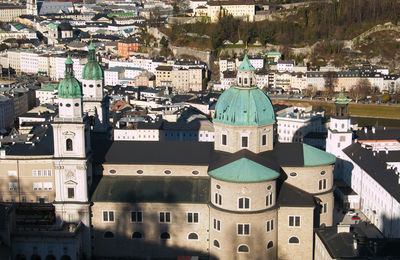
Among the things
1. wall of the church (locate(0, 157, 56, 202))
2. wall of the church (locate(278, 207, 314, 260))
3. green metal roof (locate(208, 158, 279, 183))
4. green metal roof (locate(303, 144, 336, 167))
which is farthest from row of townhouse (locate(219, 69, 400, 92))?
green metal roof (locate(208, 158, 279, 183))

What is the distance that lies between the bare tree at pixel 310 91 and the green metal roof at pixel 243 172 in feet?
287

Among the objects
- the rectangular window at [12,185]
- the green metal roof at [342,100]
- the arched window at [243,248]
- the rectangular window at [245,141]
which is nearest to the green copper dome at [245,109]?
the rectangular window at [245,141]

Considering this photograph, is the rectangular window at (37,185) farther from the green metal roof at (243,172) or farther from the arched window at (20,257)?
the green metal roof at (243,172)

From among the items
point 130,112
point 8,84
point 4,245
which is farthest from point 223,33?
point 4,245

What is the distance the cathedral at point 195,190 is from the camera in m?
51.6

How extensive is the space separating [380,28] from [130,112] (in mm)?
82660

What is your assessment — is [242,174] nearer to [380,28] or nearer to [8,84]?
[8,84]

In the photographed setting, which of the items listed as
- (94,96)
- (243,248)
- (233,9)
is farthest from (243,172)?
(233,9)

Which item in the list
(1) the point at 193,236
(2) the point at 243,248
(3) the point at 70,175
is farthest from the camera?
(1) the point at 193,236

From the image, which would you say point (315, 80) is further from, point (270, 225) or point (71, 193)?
point (71, 193)

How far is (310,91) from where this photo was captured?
13888 centimetres

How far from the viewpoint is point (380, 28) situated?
16275 cm

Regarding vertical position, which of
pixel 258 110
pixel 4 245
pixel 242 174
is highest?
pixel 258 110

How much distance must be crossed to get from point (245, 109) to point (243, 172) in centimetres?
578
